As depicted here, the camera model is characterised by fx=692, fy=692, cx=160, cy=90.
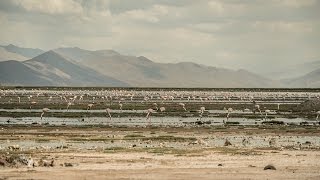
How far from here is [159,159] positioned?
33688 millimetres

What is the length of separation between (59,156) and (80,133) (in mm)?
18217

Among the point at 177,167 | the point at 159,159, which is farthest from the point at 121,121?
the point at 177,167

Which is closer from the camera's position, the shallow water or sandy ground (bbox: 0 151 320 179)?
sandy ground (bbox: 0 151 320 179)

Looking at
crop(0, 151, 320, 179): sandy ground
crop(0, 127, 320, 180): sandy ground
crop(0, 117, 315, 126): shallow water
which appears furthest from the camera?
crop(0, 117, 315, 126): shallow water

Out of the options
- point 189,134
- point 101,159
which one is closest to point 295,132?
point 189,134

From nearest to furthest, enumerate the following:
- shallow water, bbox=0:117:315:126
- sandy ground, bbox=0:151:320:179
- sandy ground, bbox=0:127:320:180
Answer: sandy ground, bbox=0:151:320:179
sandy ground, bbox=0:127:320:180
shallow water, bbox=0:117:315:126

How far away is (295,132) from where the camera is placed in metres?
55.0

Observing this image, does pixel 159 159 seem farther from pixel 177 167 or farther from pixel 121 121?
pixel 121 121

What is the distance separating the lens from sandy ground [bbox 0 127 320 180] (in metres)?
28.2

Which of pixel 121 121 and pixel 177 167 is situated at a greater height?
pixel 121 121

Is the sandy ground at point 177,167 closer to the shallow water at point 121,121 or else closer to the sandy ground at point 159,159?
the sandy ground at point 159,159

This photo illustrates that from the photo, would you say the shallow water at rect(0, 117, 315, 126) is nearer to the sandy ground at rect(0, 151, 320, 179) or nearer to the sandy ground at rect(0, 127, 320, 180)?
the sandy ground at rect(0, 127, 320, 180)

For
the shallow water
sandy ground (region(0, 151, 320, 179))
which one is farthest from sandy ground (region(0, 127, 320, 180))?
the shallow water

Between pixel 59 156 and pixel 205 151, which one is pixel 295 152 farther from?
pixel 59 156
